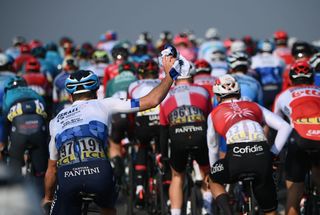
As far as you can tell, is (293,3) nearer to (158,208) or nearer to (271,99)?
(271,99)

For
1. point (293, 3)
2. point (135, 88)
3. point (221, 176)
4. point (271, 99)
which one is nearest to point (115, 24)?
point (293, 3)

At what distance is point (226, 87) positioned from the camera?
931 cm

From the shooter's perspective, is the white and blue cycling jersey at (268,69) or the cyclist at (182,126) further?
the white and blue cycling jersey at (268,69)

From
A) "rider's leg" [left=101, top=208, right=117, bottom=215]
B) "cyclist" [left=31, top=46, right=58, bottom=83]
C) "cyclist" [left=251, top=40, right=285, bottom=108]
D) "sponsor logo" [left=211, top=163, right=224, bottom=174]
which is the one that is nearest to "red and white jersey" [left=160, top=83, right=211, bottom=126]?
"sponsor logo" [left=211, top=163, right=224, bottom=174]

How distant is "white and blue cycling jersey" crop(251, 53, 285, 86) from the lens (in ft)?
55.2

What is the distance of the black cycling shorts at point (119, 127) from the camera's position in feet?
44.4

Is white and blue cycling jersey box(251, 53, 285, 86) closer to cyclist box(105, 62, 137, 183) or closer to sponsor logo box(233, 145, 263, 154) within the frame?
cyclist box(105, 62, 137, 183)

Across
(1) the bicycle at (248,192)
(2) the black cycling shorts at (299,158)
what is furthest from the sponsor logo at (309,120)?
(1) the bicycle at (248,192)

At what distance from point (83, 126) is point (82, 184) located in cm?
57

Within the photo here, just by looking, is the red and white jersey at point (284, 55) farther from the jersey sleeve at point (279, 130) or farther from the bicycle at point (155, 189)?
the jersey sleeve at point (279, 130)

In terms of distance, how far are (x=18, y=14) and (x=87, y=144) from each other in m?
58.4

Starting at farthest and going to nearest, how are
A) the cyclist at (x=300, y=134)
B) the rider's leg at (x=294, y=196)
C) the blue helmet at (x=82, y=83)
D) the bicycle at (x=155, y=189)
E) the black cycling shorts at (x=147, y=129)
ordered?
the black cycling shorts at (x=147, y=129) < the bicycle at (x=155, y=189) < the rider's leg at (x=294, y=196) < the cyclist at (x=300, y=134) < the blue helmet at (x=82, y=83)

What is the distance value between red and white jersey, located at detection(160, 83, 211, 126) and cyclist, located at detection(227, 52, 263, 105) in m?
1.01

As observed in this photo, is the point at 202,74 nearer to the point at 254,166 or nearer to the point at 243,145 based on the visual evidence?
the point at 243,145
